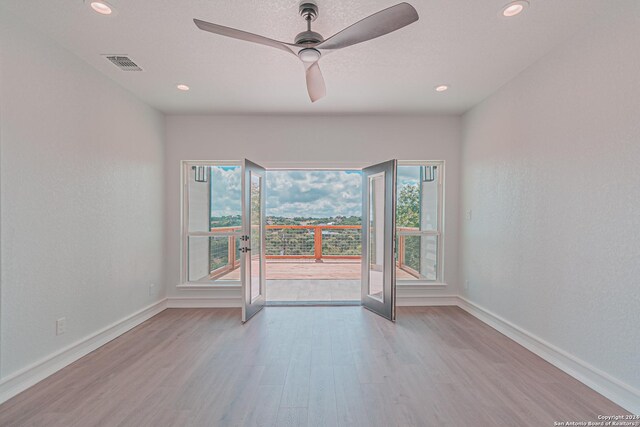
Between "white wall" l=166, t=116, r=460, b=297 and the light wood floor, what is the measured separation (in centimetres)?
156

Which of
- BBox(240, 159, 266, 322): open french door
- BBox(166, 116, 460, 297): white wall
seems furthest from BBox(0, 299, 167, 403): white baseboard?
→ BBox(240, 159, 266, 322): open french door

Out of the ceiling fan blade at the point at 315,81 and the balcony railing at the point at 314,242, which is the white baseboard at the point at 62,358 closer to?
the ceiling fan blade at the point at 315,81

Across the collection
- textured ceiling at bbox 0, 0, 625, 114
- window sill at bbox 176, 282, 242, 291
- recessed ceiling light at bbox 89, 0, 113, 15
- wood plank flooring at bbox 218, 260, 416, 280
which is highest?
textured ceiling at bbox 0, 0, 625, 114

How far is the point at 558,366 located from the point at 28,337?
416 centimetres

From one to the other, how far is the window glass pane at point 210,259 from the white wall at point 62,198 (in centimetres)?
77

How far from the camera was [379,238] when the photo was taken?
162 inches

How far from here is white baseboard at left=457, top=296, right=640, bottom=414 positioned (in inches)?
76.1

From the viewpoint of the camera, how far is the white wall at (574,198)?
1.96m

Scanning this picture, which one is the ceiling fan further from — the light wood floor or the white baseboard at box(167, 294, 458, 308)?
the white baseboard at box(167, 294, 458, 308)

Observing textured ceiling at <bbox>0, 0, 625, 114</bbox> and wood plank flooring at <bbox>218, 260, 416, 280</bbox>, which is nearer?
textured ceiling at <bbox>0, 0, 625, 114</bbox>

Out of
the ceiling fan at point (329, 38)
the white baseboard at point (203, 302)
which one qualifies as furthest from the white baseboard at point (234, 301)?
the ceiling fan at point (329, 38)

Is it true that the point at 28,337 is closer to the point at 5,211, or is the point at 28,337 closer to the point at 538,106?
the point at 5,211

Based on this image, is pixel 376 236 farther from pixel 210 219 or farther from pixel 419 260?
pixel 210 219

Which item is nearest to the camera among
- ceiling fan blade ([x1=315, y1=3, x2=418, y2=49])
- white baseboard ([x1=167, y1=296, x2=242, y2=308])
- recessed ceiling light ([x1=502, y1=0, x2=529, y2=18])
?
ceiling fan blade ([x1=315, y1=3, x2=418, y2=49])
